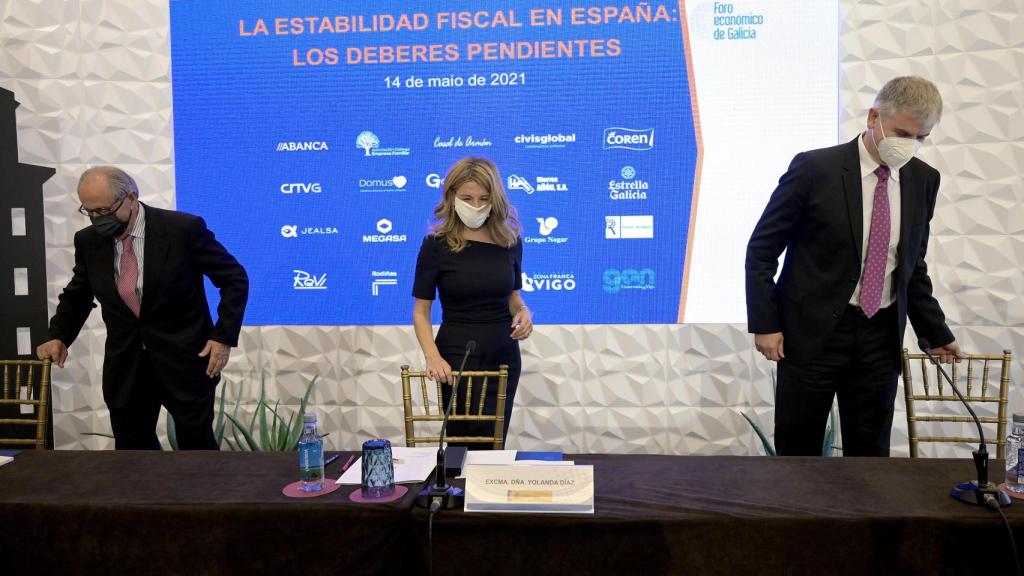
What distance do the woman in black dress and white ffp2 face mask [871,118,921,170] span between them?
1.22m

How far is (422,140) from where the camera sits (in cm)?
366

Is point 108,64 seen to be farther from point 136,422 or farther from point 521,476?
point 521,476

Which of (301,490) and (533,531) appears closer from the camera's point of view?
(533,531)

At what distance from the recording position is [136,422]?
272 cm

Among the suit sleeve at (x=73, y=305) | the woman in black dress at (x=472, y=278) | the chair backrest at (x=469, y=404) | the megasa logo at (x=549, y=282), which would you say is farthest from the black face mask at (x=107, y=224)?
the megasa logo at (x=549, y=282)

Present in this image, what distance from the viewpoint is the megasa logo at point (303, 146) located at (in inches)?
146

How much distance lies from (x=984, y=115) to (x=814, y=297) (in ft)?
6.14

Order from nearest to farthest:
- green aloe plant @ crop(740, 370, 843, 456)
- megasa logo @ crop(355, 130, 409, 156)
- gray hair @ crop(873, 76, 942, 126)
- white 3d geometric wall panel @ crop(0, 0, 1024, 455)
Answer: gray hair @ crop(873, 76, 942, 126)
green aloe plant @ crop(740, 370, 843, 456)
white 3d geometric wall panel @ crop(0, 0, 1024, 455)
megasa logo @ crop(355, 130, 409, 156)

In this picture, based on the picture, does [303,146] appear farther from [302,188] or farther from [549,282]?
[549,282]

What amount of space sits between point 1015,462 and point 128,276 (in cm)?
278

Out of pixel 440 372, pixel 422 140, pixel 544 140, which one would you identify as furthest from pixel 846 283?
pixel 422 140

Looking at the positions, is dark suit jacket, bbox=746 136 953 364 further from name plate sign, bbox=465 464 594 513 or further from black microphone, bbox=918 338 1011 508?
name plate sign, bbox=465 464 594 513

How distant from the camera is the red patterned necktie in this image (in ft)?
7.38

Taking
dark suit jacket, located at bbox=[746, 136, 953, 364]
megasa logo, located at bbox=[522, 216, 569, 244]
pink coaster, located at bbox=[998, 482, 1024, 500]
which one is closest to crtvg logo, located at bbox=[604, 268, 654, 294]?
megasa logo, located at bbox=[522, 216, 569, 244]
